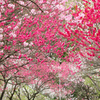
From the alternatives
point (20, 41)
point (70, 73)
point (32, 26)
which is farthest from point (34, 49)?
point (70, 73)

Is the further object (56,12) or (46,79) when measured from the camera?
(46,79)

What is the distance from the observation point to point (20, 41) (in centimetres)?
457

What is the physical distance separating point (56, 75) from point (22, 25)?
23.5ft

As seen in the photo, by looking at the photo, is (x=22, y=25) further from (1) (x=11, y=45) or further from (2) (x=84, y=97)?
(2) (x=84, y=97)

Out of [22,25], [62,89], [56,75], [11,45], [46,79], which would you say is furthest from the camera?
[62,89]

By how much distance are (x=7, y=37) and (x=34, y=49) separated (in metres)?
1.48

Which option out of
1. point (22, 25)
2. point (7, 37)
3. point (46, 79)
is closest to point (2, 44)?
point (7, 37)

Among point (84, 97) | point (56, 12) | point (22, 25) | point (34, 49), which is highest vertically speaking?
point (56, 12)

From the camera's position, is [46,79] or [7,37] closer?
[7,37]

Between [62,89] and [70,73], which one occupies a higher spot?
[70,73]

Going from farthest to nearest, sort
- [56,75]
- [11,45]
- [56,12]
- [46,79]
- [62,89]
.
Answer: [62,89] < [56,75] < [46,79] < [56,12] < [11,45]

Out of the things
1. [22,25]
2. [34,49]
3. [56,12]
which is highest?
[56,12]

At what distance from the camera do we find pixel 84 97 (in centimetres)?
1173

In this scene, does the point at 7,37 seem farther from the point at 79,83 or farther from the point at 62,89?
the point at 62,89
